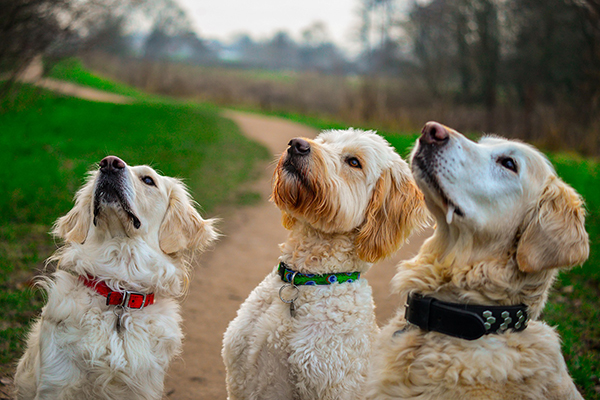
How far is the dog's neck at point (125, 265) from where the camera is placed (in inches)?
115

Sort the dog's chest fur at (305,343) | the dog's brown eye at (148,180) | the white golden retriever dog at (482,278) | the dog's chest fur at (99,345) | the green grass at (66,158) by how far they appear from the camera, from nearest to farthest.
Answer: the white golden retriever dog at (482,278) < the dog's chest fur at (99,345) < the dog's chest fur at (305,343) < the dog's brown eye at (148,180) < the green grass at (66,158)

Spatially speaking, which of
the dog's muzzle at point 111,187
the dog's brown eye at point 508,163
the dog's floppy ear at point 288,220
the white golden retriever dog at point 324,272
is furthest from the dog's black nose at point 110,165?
the dog's brown eye at point 508,163

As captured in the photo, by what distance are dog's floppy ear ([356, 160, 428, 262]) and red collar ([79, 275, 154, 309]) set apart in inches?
58.2

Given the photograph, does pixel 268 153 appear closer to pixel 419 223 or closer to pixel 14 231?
pixel 14 231

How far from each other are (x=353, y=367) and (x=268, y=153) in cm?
1273

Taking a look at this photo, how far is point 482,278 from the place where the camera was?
229cm

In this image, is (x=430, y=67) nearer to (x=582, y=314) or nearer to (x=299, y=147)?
(x=582, y=314)

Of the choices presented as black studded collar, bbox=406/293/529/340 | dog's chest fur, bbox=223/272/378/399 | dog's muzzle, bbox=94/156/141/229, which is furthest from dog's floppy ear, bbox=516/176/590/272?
dog's muzzle, bbox=94/156/141/229

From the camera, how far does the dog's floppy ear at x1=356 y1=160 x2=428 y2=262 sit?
300cm

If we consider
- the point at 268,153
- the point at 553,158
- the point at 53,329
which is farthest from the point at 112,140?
the point at 553,158

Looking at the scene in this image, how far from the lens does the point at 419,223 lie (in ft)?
10.5

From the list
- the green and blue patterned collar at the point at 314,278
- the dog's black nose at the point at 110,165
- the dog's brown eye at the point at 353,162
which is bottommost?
the green and blue patterned collar at the point at 314,278

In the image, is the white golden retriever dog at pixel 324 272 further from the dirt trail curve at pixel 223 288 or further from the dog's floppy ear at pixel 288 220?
the dirt trail curve at pixel 223 288

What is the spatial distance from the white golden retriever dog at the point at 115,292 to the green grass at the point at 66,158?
116 centimetres
